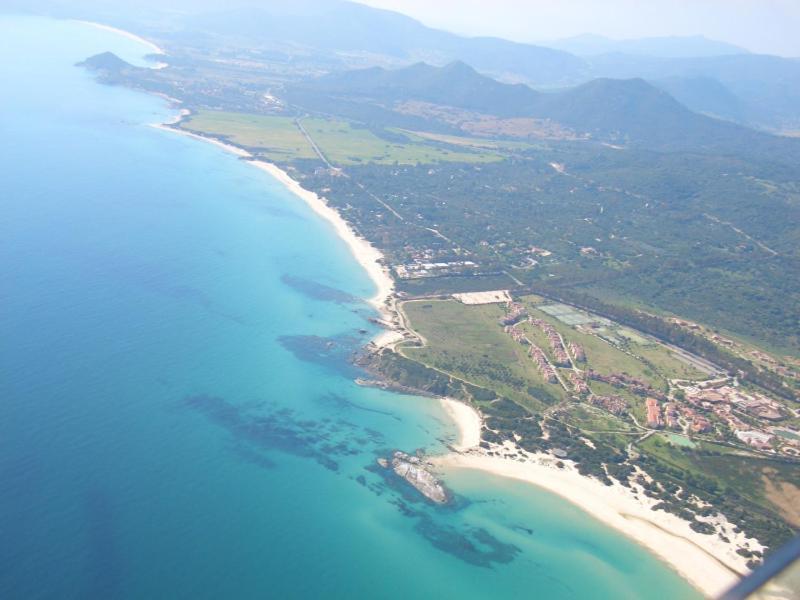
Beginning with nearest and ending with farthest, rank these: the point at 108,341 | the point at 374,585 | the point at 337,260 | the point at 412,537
→ the point at 374,585
the point at 412,537
the point at 108,341
the point at 337,260

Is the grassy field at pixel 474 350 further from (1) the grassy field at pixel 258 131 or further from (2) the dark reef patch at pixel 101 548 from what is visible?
(1) the grassy field at pixel 258 131

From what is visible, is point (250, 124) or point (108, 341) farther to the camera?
point (250, 124)

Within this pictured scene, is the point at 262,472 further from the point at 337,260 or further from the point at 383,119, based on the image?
the point at 383,119

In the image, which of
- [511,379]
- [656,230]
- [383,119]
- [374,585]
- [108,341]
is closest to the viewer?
[374,585]

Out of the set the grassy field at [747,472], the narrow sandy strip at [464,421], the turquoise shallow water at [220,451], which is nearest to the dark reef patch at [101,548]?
the turquoise shallow water at [220,451]

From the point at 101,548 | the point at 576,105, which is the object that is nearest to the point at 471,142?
the point at 576,105

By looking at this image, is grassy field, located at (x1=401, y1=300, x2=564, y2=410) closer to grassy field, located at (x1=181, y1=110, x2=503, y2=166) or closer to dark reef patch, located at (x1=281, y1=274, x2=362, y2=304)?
dark reef patch, located at (x1=281, y1=274, x2=362, y2=304)

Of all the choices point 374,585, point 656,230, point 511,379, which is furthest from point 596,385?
point 656,230
